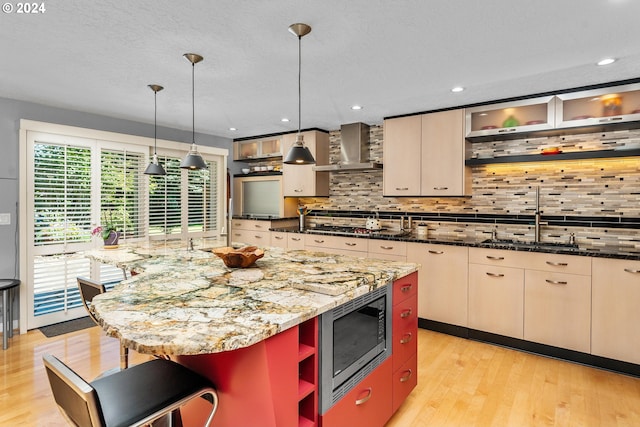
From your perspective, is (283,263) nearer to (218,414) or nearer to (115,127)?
(218,414)

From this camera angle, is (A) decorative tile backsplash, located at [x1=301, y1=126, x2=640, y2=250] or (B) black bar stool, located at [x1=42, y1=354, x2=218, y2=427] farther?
(A) decorative tile backsplash, located at [x1=301, y1=126, x2=640, y2=250]

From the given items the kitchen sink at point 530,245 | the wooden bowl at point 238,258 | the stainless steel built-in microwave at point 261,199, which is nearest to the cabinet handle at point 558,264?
the kitchen sink at point 530,245

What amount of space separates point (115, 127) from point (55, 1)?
2.70m

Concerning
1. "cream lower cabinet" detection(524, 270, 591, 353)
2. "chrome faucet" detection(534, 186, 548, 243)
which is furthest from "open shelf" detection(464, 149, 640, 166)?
"cream lower cabinet" detection(524, 270, 591, 353)

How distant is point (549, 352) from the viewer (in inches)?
121

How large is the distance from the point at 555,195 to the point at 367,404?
2918mm

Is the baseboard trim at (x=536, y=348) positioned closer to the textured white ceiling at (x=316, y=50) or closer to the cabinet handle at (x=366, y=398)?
the cabinet handle at (x=366, y=398)

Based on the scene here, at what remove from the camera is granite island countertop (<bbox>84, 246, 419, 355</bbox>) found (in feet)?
3.79

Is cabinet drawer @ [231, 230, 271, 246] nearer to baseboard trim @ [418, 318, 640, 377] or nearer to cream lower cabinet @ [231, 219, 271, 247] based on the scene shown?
cream lower cabinet @ [231, 219, 271, 247]

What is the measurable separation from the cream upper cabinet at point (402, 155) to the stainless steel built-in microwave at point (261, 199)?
1.73m

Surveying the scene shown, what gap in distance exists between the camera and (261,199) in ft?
18.6

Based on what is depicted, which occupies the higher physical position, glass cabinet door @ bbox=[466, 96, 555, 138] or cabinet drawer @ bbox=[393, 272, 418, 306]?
glass cabinet door @ bbox=[466, 96, 555, 138]

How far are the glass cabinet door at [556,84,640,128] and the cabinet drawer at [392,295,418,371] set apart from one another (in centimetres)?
229

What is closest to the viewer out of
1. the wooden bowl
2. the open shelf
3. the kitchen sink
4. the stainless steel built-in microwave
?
the wooden bowl
